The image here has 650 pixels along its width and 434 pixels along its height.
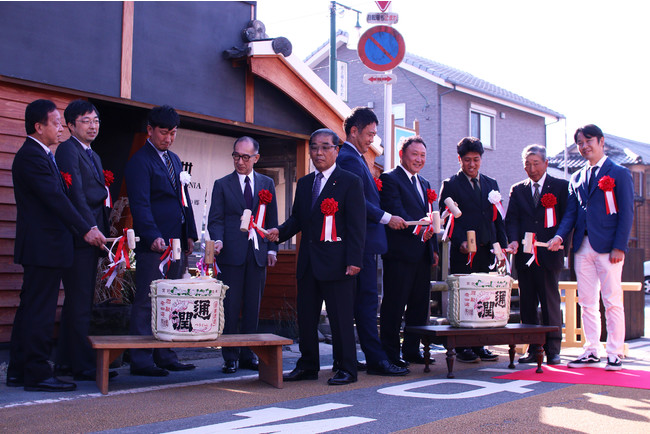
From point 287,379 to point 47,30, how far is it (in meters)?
3.61

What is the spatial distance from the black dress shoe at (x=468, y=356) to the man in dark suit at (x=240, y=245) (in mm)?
1876

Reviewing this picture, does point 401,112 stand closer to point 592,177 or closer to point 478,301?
point 592,177

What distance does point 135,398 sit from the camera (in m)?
4.37

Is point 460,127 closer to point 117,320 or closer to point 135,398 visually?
point 117,320

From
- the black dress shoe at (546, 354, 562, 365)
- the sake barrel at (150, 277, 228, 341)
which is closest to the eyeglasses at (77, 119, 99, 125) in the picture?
the sake barrel at (150, 277, 228, 341)

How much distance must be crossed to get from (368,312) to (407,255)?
24.5 inches

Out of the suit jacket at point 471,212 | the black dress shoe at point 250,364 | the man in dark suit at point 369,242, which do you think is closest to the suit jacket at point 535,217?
the suit jacket at point 471,212

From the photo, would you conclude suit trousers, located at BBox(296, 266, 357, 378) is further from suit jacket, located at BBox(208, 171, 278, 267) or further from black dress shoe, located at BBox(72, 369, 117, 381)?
black dress shoe, located at BBox(72, 369, 117, 381)

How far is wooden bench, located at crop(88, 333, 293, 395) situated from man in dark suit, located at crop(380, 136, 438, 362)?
3.95 feet

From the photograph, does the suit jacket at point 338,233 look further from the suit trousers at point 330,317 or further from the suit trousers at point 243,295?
the suit trousers at point 243,295


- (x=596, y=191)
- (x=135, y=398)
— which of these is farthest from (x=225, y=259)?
(x=596, y=191)

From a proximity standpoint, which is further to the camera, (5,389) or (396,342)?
(396,342)

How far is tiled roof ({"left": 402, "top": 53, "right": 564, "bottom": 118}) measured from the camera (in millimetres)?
Result: 21906

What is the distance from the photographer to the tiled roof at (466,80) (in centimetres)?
2191
